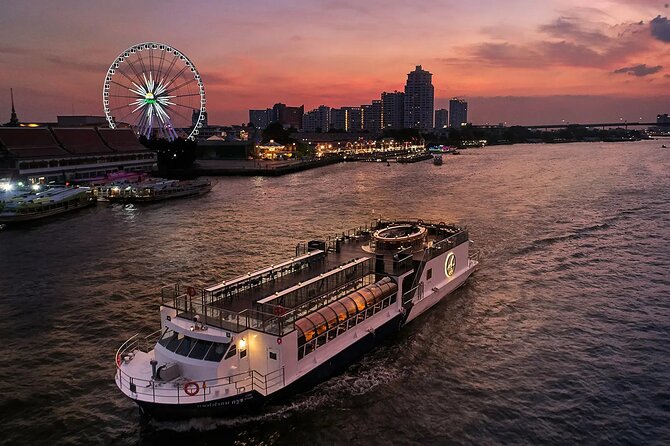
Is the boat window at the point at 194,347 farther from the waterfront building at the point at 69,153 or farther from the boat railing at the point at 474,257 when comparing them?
the waterfront building at the point at 69,153

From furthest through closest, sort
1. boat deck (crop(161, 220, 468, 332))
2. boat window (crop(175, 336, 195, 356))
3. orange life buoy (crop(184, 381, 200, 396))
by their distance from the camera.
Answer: boat deck (crop(161, 220, 468, 332)), boat window (crop(175, 336, 195, 356)), orange life buoy (crop(184, 381, 200, 396))

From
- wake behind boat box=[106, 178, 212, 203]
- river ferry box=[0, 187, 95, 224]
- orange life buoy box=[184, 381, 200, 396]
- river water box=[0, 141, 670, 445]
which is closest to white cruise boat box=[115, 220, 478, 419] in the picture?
orange life buoy box=[184, 381, 200, 396]

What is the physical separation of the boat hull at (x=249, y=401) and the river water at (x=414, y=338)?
0.31 metres

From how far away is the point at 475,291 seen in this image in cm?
2642

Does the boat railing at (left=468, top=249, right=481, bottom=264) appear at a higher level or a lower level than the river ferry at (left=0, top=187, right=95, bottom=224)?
lower

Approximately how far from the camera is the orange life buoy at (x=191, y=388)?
13.8 meters

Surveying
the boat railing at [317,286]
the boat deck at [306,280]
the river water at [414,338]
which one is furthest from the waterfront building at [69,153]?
the boat railing at [317,286]

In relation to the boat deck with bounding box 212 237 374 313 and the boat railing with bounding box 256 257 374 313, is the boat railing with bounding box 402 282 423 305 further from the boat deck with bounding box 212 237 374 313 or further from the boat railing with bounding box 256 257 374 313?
the boat deck with bounding box 212 237 374 313

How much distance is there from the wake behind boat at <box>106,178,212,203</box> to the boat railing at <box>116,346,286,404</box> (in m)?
48.4

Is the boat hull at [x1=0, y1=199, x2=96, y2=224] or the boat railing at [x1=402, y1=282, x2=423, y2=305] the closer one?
the boat railing at [x1=402, y1=282, x2=423, y2=305]

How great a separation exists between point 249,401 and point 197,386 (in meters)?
1.55

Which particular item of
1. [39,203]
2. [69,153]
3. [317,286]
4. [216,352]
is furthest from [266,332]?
[69,153]

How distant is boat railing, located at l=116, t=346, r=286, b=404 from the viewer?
13797 mm

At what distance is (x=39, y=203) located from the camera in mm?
48531
